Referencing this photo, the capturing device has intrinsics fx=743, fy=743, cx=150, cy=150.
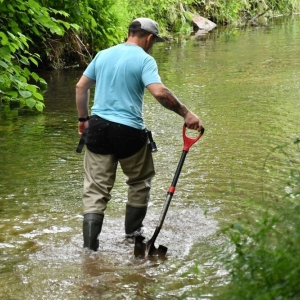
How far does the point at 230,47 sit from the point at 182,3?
8.20 m

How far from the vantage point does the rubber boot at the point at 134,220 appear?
616 cm

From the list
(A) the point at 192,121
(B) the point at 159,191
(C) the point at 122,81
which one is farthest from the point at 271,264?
(B) the point at 159,191

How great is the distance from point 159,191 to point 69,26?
4849 millimetres

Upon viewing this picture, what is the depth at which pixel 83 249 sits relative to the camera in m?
5.83

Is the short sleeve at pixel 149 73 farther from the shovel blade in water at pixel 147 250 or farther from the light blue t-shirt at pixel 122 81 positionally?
the shovel blade in water at pixel 147 250

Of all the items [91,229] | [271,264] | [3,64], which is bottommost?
[91,229]

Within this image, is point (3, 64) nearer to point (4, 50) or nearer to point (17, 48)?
point (4, 50)

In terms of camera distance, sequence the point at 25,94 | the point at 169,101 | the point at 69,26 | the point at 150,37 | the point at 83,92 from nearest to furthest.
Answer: the point at 169,101 → the point at 150,37 → the point at 83,92 → the point at 25,94 → the point at 69,26

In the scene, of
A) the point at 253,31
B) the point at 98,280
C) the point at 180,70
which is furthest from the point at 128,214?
the point at 253,31

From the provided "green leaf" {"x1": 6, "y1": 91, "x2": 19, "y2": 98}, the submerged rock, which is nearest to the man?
"green leaf" {"x1": 6, "y1": 91, "x2": 19, "y2": 98}

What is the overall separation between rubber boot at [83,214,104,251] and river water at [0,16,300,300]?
95mm

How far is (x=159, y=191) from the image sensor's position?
7.58m

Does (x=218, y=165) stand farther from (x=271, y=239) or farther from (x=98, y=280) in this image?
(x=271, y=239)

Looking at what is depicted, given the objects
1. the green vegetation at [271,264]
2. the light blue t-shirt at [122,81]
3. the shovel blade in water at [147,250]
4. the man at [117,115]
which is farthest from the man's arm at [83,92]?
the green vegetation at [271,264]
